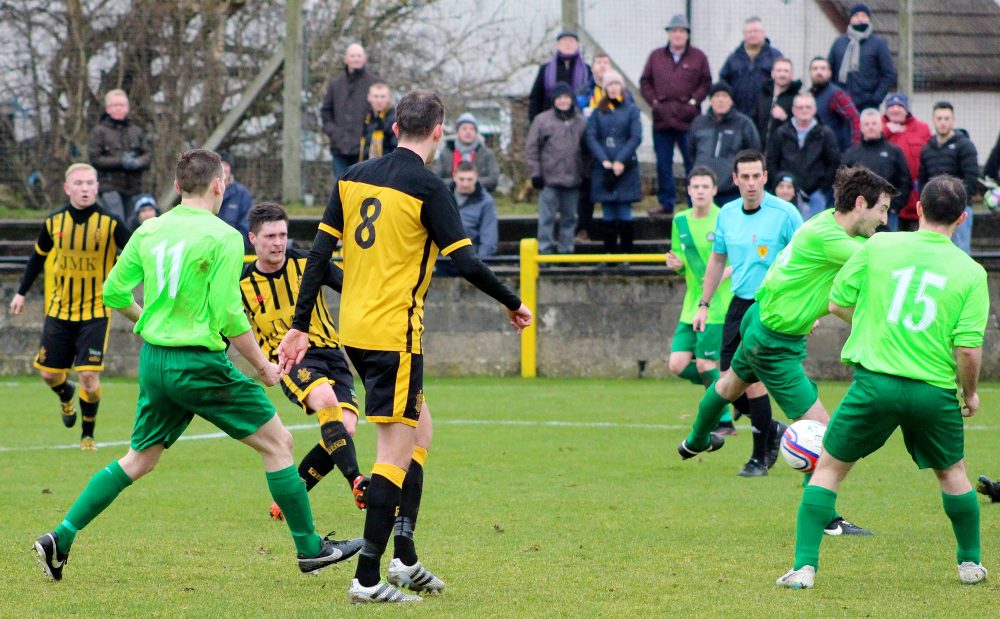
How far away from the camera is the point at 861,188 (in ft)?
22.5

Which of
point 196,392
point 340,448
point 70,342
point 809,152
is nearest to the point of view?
point 196,392

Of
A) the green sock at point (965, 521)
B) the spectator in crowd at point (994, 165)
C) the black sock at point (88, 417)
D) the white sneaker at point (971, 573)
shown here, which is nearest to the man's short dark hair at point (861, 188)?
the green sock at point (965, 521)

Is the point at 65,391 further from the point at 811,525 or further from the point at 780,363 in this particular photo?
the point at 811,525

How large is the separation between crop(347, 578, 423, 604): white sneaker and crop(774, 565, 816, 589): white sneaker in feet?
5.32

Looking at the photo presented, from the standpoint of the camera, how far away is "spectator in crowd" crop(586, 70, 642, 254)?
15.7 m

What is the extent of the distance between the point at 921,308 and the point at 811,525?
1.02 metres

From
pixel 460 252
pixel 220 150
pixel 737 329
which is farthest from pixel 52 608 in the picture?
pixel 220 150

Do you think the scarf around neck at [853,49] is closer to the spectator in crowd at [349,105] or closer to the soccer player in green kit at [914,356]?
the spectator in crowd at [349,105]

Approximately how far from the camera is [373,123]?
1630 centimetres

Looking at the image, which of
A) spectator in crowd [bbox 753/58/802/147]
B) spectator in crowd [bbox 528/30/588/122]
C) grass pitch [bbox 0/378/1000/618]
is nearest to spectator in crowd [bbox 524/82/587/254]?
spectator in crowd [bbox 528/30/588/122]

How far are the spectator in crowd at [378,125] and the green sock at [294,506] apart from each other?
33.5ft

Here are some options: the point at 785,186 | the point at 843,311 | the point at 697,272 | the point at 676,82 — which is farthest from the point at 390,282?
the point at 676,82

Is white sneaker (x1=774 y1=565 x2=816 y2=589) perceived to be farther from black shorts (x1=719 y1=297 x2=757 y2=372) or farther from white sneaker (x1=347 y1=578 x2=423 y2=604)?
black shorts (x1=719 y1=297 x2=757 y2=372)

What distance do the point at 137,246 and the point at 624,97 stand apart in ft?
33.3
